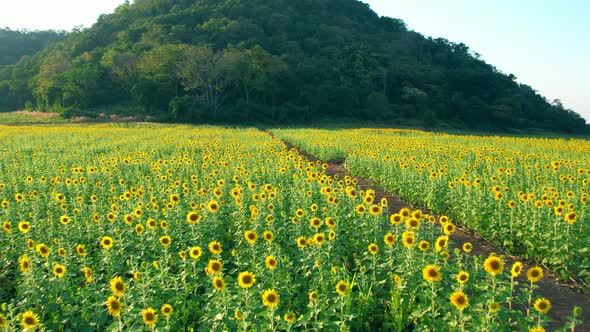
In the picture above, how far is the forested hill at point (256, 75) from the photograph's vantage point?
194 ft

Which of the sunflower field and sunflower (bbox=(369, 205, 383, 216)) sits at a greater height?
sunflower (bbox=(369, 205, 383, 216))

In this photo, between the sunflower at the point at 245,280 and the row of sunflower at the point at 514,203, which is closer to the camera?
the sunflower at the point at 245,280

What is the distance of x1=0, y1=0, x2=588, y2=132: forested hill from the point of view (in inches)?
2324

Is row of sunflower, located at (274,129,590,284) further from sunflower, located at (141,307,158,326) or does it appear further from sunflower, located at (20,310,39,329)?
sunflower, located at (20,310,39,329)

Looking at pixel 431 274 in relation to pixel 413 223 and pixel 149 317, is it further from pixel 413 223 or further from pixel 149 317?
pixel 149 317

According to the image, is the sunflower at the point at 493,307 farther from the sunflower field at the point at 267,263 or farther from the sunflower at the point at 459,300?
the sunflower at the point at 459,300

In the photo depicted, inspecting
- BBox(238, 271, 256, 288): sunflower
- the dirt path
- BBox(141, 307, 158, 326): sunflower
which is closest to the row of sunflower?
the dirt path

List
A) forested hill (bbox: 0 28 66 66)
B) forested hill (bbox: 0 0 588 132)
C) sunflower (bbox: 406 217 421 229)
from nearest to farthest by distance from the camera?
sunflower (bbox: 406 217 421 229) < forested hill (bbox: 0 0 588 132) < forested hill (bbox: 0 28 66 66)

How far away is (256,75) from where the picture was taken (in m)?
61.9

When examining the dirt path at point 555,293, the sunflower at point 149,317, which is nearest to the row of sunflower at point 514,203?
the dirt path at point 555,293

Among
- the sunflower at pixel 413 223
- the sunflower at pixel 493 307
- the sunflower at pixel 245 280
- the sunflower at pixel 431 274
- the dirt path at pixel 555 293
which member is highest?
the sunflower at pixel 413 223

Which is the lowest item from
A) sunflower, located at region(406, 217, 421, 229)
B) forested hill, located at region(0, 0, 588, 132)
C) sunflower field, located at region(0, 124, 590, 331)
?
Answer: sunflower field, located at region(0, 124, 590, 331)

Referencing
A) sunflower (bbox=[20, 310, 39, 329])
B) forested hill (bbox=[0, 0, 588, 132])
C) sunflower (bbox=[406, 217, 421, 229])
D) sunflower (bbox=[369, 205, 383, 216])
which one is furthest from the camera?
forested hill (bbox=[0, 0, 588, 132])

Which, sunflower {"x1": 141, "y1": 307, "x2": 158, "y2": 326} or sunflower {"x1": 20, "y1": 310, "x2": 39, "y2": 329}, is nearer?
sunflower {"x1": 20, "y1": 310, "x2": 39, "y2": 329}
